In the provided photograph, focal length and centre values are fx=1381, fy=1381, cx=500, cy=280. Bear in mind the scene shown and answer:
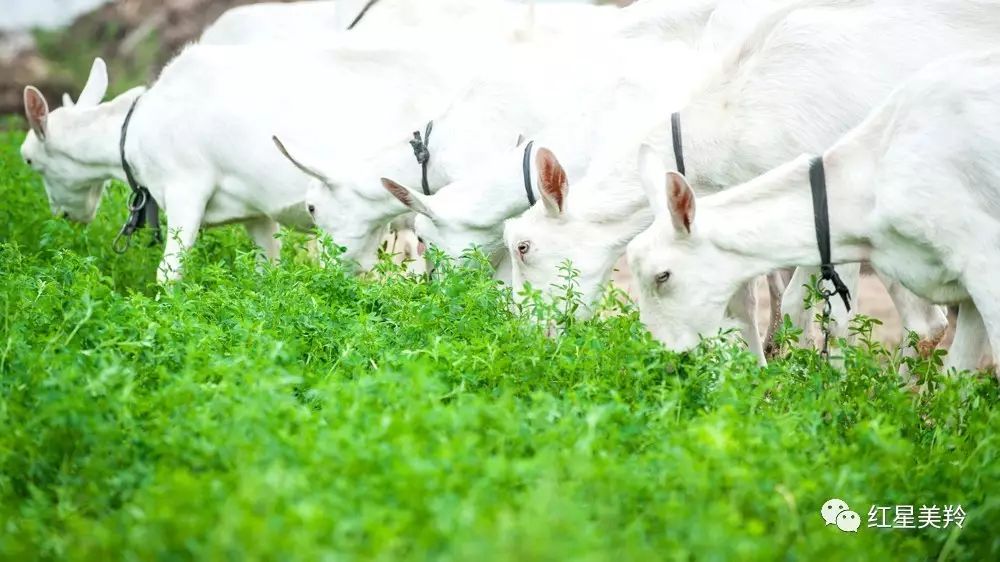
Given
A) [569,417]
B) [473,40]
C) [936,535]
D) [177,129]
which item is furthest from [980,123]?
[177,129]

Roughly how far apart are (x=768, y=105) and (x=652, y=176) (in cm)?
→ 85

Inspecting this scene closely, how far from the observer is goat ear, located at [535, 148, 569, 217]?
674 centimetres

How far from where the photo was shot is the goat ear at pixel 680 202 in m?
5.73

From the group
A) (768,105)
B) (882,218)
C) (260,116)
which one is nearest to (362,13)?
(260,116)

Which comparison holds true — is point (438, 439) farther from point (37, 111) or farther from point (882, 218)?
point (37, 111)

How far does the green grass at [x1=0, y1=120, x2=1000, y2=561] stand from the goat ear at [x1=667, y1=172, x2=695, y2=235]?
51cm

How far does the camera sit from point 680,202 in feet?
19.0

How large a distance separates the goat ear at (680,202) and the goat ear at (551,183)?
103 centimetres

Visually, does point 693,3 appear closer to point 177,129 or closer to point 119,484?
point 177,129

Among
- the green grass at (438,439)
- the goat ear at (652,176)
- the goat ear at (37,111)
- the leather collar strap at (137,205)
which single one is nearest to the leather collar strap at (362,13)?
the leather collar strap at (137,205)

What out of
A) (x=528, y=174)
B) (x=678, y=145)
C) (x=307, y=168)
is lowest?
(x=307, y=168)

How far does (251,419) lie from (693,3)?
5.29 metres

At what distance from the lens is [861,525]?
14.1 feet

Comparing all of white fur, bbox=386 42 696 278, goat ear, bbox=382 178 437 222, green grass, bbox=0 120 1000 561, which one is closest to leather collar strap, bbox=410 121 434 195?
white fur, bbox=386 42 696 278
